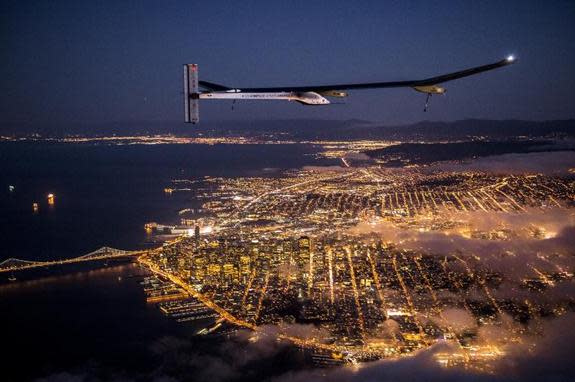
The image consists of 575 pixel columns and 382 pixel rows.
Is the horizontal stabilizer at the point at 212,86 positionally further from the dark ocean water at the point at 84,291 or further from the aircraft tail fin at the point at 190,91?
the dark ocean water at the point at 84,291

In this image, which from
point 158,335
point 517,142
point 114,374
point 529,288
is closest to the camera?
point 114,374

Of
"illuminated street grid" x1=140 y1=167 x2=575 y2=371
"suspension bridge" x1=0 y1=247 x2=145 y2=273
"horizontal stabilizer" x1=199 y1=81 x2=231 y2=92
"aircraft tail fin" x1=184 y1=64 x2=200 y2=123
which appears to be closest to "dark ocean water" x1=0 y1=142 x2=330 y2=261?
"suspension bridge" x1=0 y1=247 x2=145 y2=273

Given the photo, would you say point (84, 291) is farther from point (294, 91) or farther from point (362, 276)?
point (294, 91)

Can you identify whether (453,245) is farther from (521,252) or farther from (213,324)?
(213,324)

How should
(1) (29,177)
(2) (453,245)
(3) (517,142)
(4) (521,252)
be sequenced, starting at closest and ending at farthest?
(4) (521,252) → (2) (453,245) → (3) (517,142) → (1) (29,177)

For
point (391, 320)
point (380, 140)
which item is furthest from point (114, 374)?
point (380, 140)
